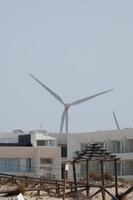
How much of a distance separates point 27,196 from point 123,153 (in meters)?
46.3

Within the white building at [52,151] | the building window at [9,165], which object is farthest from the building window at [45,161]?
the building window at [9,165]

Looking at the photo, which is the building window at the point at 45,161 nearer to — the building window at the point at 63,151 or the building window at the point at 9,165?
the building window at the point at 9,165

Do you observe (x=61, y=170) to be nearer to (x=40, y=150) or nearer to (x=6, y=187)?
(x=40, y=150)

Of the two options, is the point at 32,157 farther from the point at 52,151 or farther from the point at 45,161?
the point at 52,151

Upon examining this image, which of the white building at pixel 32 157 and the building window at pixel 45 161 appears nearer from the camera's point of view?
the white building at pixel 32 157

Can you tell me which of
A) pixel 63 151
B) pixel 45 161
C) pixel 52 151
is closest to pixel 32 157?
pixel 45 161

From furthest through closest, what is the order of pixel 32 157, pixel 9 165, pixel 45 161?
pixel 45 161
pixel 32 157
pixel 9 165

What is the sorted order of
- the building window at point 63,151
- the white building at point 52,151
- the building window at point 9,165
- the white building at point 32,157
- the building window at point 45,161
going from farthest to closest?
1. the building window at point 63,151
2. the building window at point 45,161
3. the white building at point 52,151
4. the white building at point 32,157
5. the building window at point 9,165

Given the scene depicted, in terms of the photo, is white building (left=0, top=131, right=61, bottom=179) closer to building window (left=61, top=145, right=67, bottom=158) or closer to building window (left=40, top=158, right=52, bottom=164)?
building window (left=40, top=158, right=52, bottom=164)

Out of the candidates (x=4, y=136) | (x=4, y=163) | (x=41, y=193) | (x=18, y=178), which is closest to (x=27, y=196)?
(x=41, y=193)

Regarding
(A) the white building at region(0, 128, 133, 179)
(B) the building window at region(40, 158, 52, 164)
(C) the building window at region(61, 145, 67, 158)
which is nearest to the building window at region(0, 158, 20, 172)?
(A) the white building at region(0, 128, 133, 179)

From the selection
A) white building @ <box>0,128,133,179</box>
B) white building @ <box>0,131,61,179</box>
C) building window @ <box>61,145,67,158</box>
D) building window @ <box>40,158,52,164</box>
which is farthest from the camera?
building window @ <box>61,145,67,158</box>

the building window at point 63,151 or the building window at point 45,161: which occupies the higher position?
the building window at point 63,151

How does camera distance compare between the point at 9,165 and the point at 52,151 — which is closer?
the point at 9,165
